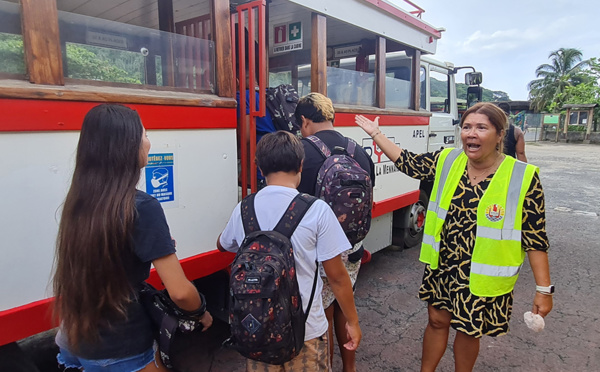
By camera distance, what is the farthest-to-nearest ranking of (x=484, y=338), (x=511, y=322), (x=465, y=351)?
(x=511, y=322) < (x=484, y=338) < (x=465, y=351)

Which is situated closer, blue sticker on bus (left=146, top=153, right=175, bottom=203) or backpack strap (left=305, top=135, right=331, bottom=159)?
blue sticker on bus (left=146, top=153, right=175, bottom=203)

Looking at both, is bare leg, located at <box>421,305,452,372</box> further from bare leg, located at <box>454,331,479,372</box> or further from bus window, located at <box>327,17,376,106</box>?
bus window, located at <box>327,17,376,106</box>

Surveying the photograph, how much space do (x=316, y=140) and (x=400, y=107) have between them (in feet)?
7.56

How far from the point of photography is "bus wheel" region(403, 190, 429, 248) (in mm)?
4699

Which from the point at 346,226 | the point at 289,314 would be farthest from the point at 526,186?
the point at 289,314

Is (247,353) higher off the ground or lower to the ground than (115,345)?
lower

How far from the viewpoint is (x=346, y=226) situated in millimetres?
2049

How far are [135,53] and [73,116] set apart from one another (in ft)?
1.68

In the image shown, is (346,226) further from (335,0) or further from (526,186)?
(335,0)

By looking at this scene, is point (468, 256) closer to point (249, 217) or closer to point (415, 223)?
point (249, 217)

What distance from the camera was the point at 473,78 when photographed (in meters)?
5.29

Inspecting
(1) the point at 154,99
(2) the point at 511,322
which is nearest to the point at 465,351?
(2) the point at 511,322

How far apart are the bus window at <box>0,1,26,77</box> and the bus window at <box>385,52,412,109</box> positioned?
3.05 meters

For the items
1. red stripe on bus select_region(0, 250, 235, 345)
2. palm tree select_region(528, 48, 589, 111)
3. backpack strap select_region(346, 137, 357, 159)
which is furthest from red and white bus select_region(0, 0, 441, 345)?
palm tree select_region(528, 48, 589, 111)
